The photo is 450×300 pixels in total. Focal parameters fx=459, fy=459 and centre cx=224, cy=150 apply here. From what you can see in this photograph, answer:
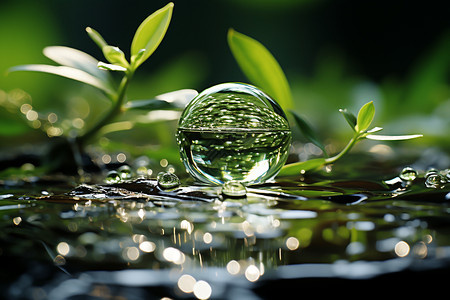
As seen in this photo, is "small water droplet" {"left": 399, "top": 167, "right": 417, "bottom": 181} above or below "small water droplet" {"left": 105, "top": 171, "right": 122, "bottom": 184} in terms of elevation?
below

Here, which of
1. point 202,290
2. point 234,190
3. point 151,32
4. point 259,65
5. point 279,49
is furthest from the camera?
point 279,49

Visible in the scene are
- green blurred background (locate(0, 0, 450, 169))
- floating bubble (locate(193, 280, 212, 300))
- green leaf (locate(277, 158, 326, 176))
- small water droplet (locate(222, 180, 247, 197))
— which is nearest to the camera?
floating bubble (locate(193, 280, 212, 300))

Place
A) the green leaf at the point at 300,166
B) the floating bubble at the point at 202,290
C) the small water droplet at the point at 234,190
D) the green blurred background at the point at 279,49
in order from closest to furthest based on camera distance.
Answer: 1. the floating bubble at the point at 202,290
2. the small water droplet at the point at 234,190
3. the green leaf at the point at 300,166
4. the green blurred background at the point at 279,49

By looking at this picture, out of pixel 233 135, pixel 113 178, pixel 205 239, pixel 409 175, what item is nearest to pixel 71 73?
pixel 113 178

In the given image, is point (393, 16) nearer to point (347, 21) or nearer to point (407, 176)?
point (347, 21)

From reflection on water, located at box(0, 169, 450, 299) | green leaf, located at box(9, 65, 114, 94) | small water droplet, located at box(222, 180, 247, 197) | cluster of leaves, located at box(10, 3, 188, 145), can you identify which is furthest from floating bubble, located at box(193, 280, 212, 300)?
green leaf, located at box(9, 65, 114, 94)

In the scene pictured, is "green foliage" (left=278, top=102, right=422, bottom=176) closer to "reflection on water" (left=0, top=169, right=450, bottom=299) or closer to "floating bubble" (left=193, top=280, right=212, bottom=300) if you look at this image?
"reflection on water" (left=0, top=169, right=450, bottom=299)

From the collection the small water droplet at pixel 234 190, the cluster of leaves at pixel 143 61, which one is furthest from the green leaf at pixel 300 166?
the small water droplet at pixel 234 190

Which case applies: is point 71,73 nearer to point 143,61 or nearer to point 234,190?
point 143,61

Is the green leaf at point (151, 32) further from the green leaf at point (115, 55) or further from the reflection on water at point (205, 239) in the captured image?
the reflection on water at point (205, 239)
